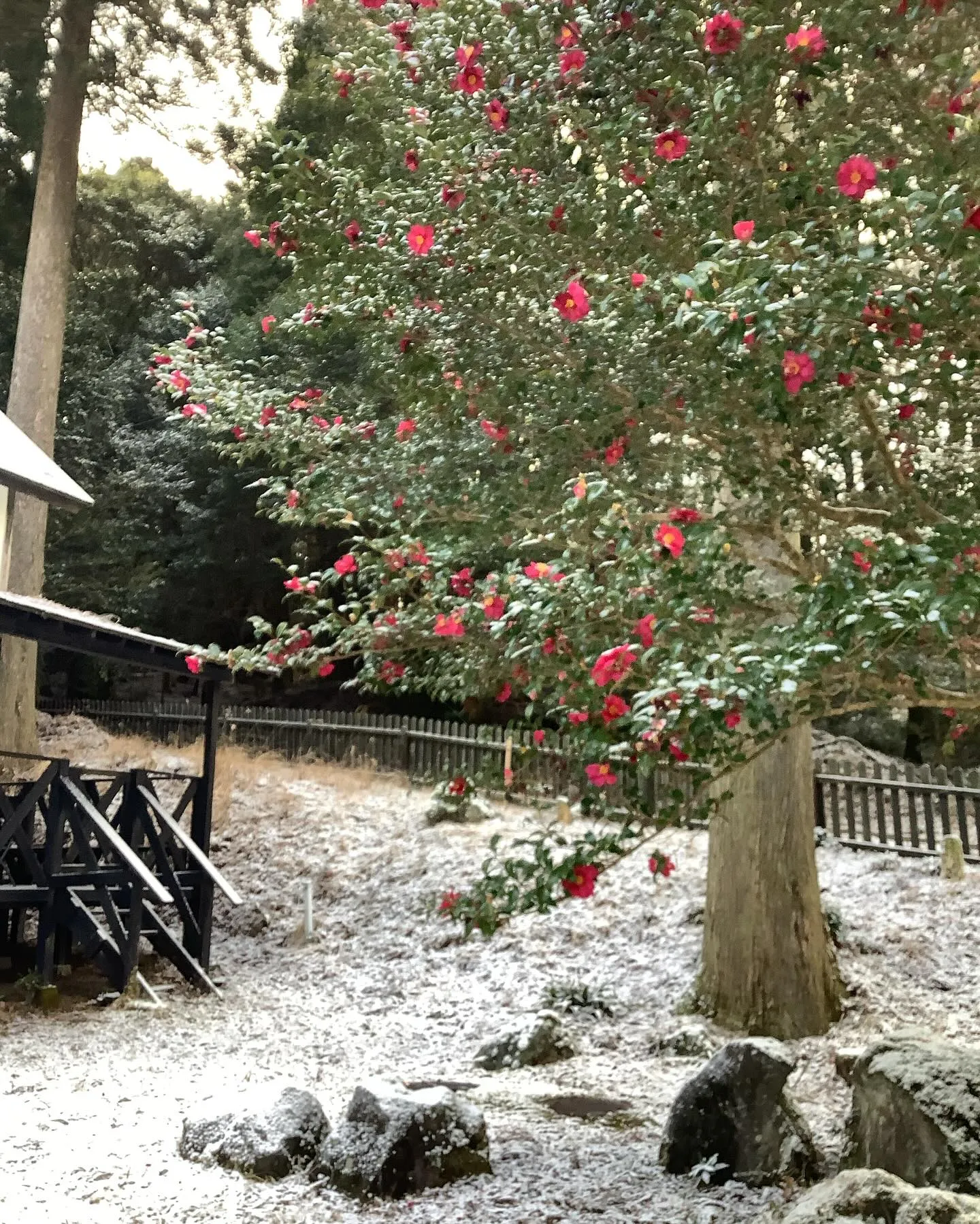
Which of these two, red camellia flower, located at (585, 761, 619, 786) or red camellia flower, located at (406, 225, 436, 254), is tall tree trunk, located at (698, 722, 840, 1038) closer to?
red camellia flower, located at (585, 761, 619, 786)

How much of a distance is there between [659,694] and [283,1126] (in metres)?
3.33

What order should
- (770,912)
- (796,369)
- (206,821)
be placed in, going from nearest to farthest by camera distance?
(796,369), (770,912), (206,821)

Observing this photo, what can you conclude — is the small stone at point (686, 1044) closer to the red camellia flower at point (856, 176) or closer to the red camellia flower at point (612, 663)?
the red camellia flower at point (612, 663)

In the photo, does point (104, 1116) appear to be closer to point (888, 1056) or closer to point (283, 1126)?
point (283, 1126)

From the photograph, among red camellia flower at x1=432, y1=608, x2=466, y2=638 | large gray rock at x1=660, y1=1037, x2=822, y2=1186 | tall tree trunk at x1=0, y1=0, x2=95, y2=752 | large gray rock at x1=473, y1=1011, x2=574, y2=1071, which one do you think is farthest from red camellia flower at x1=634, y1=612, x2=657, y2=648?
tall tree trunk at x1=0, y1=0, x2=95, y2=752

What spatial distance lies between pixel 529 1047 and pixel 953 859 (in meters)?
5.23

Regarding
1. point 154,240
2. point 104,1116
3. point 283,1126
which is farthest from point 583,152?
point 154,240

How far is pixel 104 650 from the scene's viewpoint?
975cm

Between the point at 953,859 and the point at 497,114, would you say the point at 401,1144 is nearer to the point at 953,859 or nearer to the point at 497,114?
the point at 497,114

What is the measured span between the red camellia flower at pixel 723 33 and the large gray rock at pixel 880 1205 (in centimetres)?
428

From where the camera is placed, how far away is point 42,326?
14602 mm

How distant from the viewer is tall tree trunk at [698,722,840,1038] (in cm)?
773

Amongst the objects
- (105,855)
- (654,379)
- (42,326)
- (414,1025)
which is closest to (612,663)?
(654,379)

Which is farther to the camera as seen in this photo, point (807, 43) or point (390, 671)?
point (390, 671)
